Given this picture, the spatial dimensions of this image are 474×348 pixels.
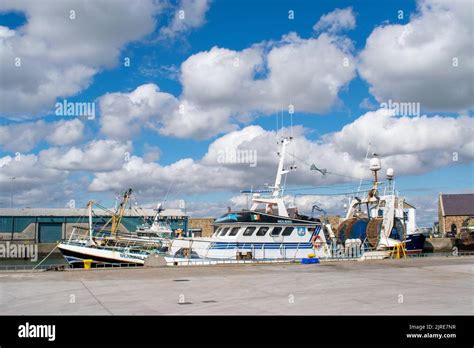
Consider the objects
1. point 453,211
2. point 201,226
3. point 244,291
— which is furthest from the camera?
point 453,211

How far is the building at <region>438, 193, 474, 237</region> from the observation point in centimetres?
8062

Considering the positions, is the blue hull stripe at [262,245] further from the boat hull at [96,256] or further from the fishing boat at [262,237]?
the boat hull at [96,256]

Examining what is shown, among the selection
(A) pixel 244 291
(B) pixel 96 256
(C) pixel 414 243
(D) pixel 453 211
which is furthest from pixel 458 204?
(A) pixel 244 291

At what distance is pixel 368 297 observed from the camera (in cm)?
1273

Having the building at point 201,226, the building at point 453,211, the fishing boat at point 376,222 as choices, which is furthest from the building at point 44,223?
the building at point 453,211

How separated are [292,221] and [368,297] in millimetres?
15897

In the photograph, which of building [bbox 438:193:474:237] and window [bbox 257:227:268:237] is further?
building [bbox 438:193:474:237]

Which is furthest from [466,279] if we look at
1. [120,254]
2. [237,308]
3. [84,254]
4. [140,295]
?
[84,254]

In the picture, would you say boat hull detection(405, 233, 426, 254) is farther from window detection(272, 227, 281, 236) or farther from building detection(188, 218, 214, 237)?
building detection(188, 218, 214, 237)

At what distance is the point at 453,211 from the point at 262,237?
64.0m

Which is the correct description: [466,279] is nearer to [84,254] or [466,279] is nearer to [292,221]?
[292,221]

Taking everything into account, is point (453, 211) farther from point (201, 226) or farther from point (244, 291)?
point (244, 291)

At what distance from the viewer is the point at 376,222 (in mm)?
33469

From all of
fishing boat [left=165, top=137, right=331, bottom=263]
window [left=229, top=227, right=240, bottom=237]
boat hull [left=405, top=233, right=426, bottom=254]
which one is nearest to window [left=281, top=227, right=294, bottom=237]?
fishing boat [left=165, top=137, right=331, bottom=263]
